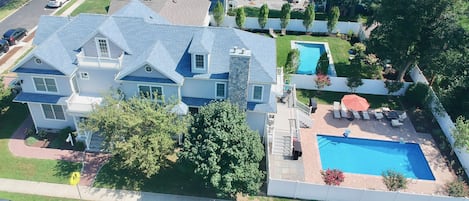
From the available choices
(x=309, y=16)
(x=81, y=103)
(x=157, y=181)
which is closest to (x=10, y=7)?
(x=81, y=103)

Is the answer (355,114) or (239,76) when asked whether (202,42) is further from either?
(355,114)

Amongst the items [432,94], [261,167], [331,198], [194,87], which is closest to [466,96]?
[432,94]

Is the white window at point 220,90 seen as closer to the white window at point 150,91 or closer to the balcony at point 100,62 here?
the white window at point 150,91

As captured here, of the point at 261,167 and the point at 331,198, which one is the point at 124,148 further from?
the point at 331,198

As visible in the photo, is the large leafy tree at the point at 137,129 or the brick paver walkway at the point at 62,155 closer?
the large leafy tree at the point at 137,129

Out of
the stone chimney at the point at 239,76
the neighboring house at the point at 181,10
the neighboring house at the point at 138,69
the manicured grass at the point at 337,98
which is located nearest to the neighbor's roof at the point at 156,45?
the neighboring house at the point at 138,69

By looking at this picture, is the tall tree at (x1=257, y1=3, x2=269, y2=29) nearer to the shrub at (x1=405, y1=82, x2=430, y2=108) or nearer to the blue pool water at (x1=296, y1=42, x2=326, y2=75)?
the blue pool water at (x1=296, y1=42, x2=326, y2=75)
